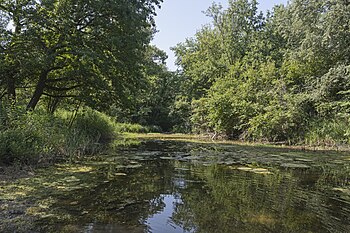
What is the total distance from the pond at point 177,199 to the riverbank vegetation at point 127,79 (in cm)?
208

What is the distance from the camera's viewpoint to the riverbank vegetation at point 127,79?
1040cm

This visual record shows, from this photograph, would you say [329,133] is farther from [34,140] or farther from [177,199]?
[34,140]

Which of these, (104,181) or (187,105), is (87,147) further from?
(187,105)

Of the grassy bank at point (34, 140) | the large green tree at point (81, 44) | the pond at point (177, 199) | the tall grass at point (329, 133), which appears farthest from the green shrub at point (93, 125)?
the tall grass at point (329, 133)

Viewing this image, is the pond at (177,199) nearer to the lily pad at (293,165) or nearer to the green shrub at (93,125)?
the lily pad at (293,165)

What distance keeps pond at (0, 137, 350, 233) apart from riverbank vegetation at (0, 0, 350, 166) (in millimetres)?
2084

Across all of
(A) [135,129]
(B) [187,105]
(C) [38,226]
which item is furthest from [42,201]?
(B) [187,105]

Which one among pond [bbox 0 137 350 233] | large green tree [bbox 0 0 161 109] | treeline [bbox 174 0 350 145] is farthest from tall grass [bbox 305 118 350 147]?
large green tree [bbox 0 0 161 109]

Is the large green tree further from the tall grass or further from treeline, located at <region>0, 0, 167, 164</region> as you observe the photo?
the tall grass

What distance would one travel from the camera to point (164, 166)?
899cm

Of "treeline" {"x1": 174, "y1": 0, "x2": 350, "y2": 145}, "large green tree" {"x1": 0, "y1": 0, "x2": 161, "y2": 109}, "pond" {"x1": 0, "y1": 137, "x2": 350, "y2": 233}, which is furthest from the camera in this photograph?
"treeline" {"x1": 174, "y1": 0, "x2": 350, "y2": 145}

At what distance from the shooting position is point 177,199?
5.48 meters

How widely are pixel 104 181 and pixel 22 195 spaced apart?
182 centimetres

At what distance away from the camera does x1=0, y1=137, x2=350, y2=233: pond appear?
13.3 ft
